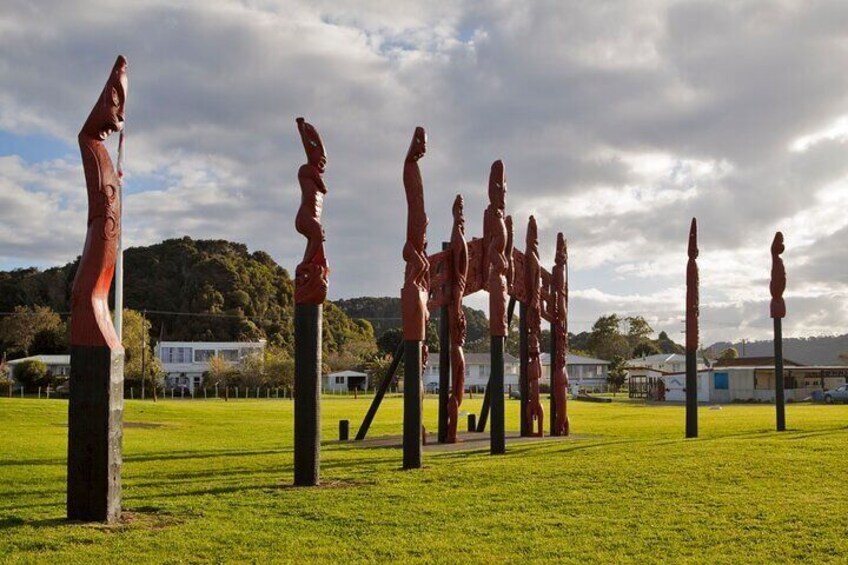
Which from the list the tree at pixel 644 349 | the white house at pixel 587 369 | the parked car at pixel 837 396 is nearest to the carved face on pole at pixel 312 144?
the parked car at pixel 837 396

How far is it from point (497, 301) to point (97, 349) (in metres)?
8.37

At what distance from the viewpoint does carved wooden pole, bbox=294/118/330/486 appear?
10617 millimetres

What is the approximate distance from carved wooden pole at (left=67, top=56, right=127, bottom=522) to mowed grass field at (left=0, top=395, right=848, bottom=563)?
40 centimetres

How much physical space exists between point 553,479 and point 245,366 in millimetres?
51361

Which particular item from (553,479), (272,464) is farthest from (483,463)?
(272,464)

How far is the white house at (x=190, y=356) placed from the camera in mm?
68062

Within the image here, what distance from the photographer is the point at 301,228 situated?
1130 centimetres

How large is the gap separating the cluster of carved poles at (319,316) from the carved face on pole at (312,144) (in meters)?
0.01

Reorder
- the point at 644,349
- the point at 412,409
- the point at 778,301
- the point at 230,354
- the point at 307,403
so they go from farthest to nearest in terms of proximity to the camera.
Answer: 1. the point at 644,349
2. the point at 230,354
3. the point at 778,301
4. the point at 412,409
5. the point at 307,403

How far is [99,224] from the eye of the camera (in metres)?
8.48

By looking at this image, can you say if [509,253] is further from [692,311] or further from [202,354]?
[202,354]

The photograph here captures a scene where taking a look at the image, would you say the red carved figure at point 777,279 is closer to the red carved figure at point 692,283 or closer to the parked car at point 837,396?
the red carved figure at point 692,283

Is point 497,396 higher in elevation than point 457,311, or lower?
lower

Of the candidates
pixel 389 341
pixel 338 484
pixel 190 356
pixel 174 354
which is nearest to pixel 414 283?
pixel 338 484
